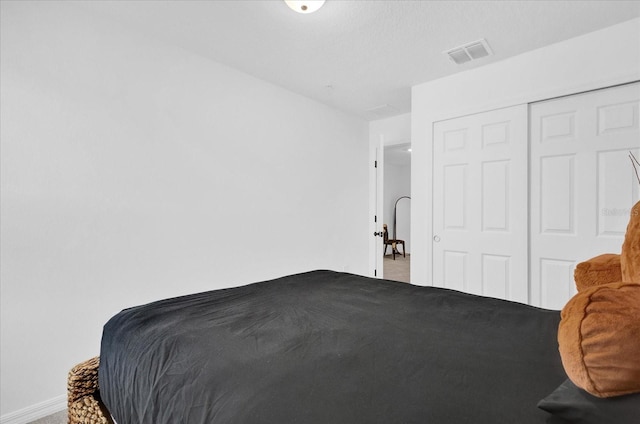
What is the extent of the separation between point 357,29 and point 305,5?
1.68ft

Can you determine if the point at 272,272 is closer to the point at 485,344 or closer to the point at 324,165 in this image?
the point at 324,165

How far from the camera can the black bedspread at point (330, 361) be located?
661mm

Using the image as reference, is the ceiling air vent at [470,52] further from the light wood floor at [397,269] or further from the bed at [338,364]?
the light wood floor at [397,269]

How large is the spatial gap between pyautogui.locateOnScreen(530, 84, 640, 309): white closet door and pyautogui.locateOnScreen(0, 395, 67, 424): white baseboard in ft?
11.6

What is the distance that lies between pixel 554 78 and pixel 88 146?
356 cm

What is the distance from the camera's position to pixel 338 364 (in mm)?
837

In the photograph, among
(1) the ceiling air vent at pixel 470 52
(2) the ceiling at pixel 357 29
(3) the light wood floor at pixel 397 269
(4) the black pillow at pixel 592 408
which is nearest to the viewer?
(4) the black pillow at pixel 592 408

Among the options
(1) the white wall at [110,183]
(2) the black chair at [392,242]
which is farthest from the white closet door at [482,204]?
(2) the black chair at [392,242]

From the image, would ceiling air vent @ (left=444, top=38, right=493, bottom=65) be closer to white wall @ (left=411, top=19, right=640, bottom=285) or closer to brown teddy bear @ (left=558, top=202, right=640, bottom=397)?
white wall @ (left=411, top=19, right=640, bottom=285)

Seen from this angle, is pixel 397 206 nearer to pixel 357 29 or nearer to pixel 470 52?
pixel 470 52

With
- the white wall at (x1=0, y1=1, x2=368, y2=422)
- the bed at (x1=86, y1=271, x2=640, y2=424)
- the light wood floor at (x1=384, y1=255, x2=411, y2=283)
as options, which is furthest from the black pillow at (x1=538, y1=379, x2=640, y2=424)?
the light wood floor at (x1=384, y1=255, x2=411, y2=283)

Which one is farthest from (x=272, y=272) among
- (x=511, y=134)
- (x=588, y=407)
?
(x=588, y=407)

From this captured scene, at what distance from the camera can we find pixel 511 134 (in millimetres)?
2682

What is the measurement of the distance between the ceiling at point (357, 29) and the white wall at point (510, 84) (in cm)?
10
